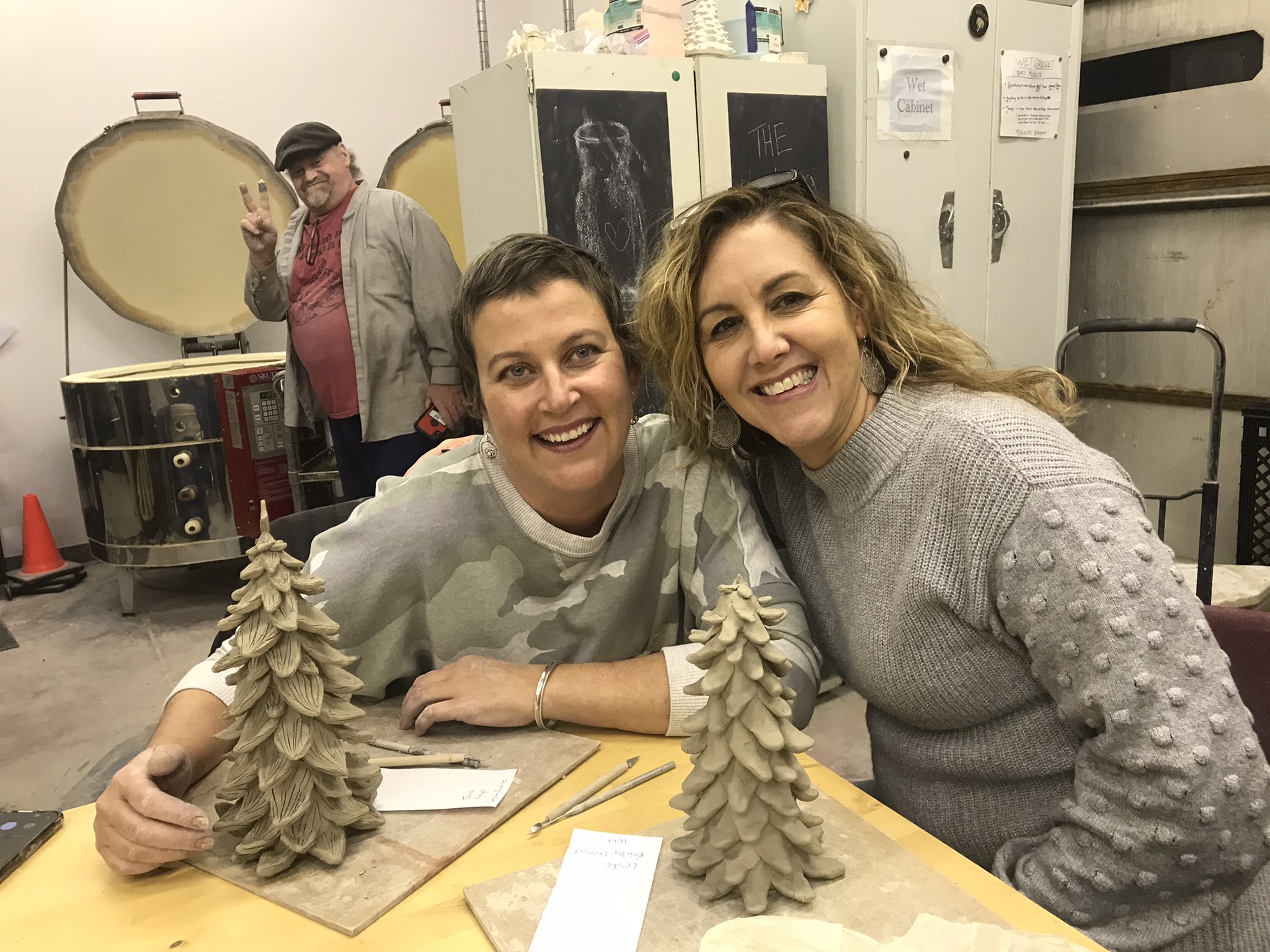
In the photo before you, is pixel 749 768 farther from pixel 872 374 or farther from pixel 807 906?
pixel 872 374

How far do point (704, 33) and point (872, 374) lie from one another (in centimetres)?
176

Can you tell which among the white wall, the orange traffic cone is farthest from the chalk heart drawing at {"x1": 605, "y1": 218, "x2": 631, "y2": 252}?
the orange traffic cone

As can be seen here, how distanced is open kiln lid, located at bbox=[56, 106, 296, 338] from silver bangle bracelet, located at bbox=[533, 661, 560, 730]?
149 inches

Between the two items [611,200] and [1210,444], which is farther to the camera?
[611,200]

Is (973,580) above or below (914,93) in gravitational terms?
below

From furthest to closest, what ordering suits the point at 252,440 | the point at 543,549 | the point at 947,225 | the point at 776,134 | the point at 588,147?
the point at 252,440, the point at 947,225, the point at 776,134, the point at 588,147, the point at 543,549

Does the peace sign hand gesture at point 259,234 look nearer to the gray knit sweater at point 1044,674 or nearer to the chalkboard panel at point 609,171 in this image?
the chalkboard panel at point 609,171

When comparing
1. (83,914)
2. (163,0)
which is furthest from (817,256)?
(163,0)

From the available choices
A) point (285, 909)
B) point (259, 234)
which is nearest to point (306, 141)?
point (259, 234)

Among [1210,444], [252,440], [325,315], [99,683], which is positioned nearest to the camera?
[1210,444]

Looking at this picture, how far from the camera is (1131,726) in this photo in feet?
3.17

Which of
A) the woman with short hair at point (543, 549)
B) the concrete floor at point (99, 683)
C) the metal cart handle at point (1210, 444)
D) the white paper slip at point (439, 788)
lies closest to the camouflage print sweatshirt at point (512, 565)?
the woman with short hair at point (543, 549)

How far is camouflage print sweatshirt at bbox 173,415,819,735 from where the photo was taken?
4.41ft

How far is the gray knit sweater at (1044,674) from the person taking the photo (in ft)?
3.16
